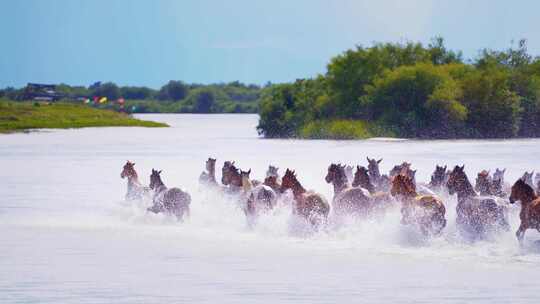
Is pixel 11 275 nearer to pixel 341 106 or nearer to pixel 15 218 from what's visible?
pixel 15 218

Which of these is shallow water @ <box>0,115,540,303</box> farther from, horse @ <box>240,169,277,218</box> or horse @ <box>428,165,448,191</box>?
horse @ <box>428,165,448,191</box>

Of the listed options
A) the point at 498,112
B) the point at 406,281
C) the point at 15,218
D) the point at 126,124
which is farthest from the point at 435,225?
the point at 126,124

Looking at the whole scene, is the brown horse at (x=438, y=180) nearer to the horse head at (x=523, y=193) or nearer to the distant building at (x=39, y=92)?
the horse head at (x=523, y=193)

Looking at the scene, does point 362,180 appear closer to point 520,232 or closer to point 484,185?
point 484,185

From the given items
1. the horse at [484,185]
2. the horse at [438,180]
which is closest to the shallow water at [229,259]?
the horse at [438,180]

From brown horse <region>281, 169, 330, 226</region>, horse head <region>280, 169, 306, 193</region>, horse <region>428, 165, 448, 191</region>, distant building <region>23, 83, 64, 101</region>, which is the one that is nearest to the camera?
brown horse <region>281, 169, 330, 226</region>

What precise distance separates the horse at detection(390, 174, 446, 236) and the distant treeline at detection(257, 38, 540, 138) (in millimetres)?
44200

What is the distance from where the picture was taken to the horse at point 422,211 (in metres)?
14.0

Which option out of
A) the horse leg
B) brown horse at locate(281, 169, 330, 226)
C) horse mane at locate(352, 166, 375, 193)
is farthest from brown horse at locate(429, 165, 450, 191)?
the horse leg

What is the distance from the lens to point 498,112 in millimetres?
60062

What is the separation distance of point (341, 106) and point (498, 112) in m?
9.05

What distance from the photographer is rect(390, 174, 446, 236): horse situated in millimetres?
13992

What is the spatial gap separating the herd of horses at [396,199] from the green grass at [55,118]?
53.2 m

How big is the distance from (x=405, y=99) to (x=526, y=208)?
47.6 m
